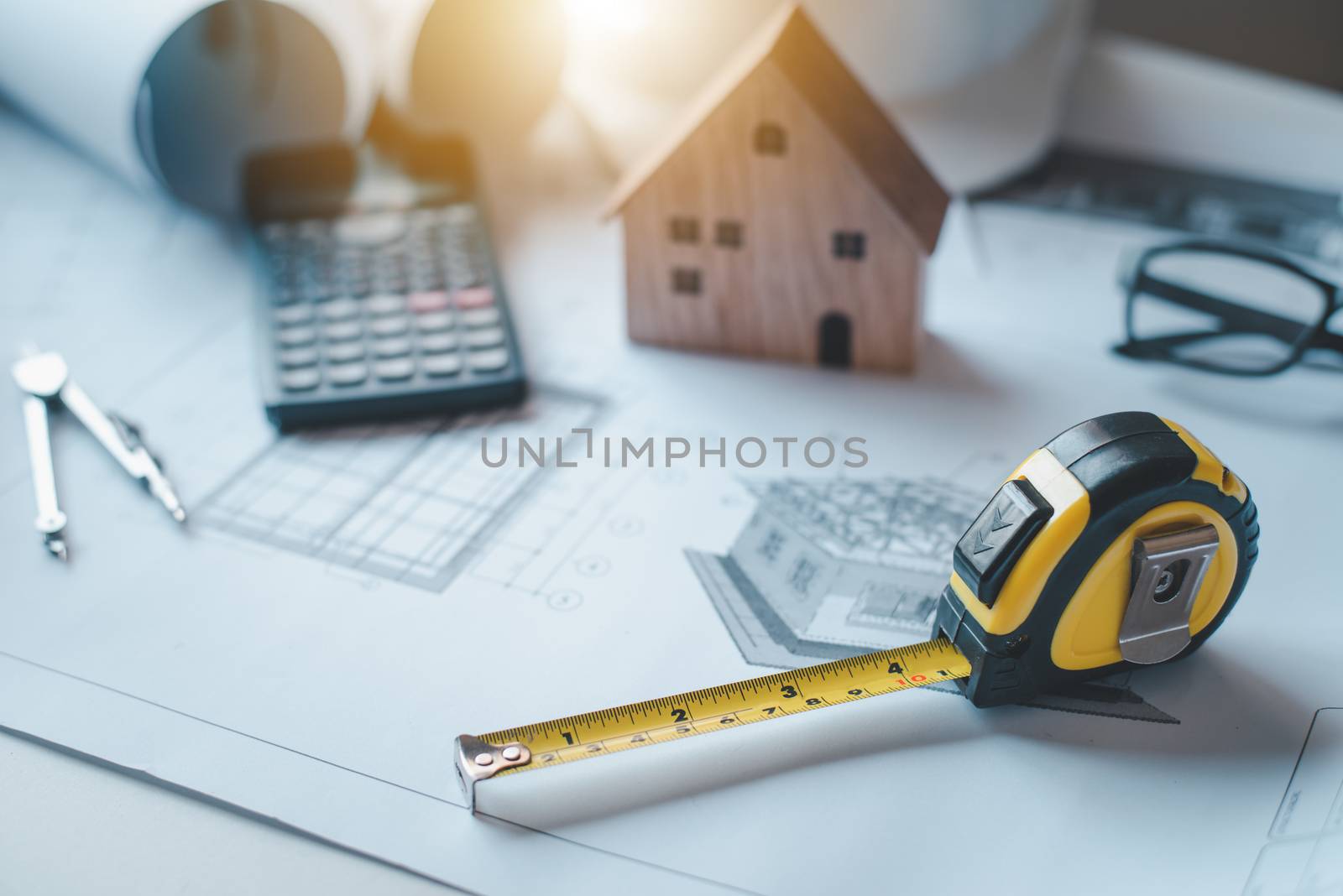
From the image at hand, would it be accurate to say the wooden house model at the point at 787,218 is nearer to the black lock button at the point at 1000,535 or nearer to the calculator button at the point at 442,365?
the calculator button at the point at 442,365

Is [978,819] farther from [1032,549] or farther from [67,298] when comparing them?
[67,298]

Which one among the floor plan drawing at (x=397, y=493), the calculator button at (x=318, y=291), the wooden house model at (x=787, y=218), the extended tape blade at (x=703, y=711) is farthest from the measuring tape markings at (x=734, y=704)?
the calculator button at (x=318, y=291)

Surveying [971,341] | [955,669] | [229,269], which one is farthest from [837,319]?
[229,269]

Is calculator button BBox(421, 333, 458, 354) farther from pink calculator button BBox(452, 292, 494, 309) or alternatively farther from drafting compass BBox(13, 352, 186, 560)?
drafting compass BBox(13, 352, 186, 560)

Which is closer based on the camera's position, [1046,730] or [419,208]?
[1046,730]

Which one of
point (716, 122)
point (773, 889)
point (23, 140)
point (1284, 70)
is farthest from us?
point (1284, 70)

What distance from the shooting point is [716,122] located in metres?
0.65

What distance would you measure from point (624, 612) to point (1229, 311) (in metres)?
0.42

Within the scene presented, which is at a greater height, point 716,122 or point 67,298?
point 716,122

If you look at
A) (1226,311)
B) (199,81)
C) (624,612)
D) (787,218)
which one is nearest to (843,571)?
(624,612)

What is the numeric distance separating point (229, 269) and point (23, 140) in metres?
0.28

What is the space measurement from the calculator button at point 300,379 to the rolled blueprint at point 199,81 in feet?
0.76

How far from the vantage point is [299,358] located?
2.23ft

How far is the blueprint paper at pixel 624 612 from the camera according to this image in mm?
446
